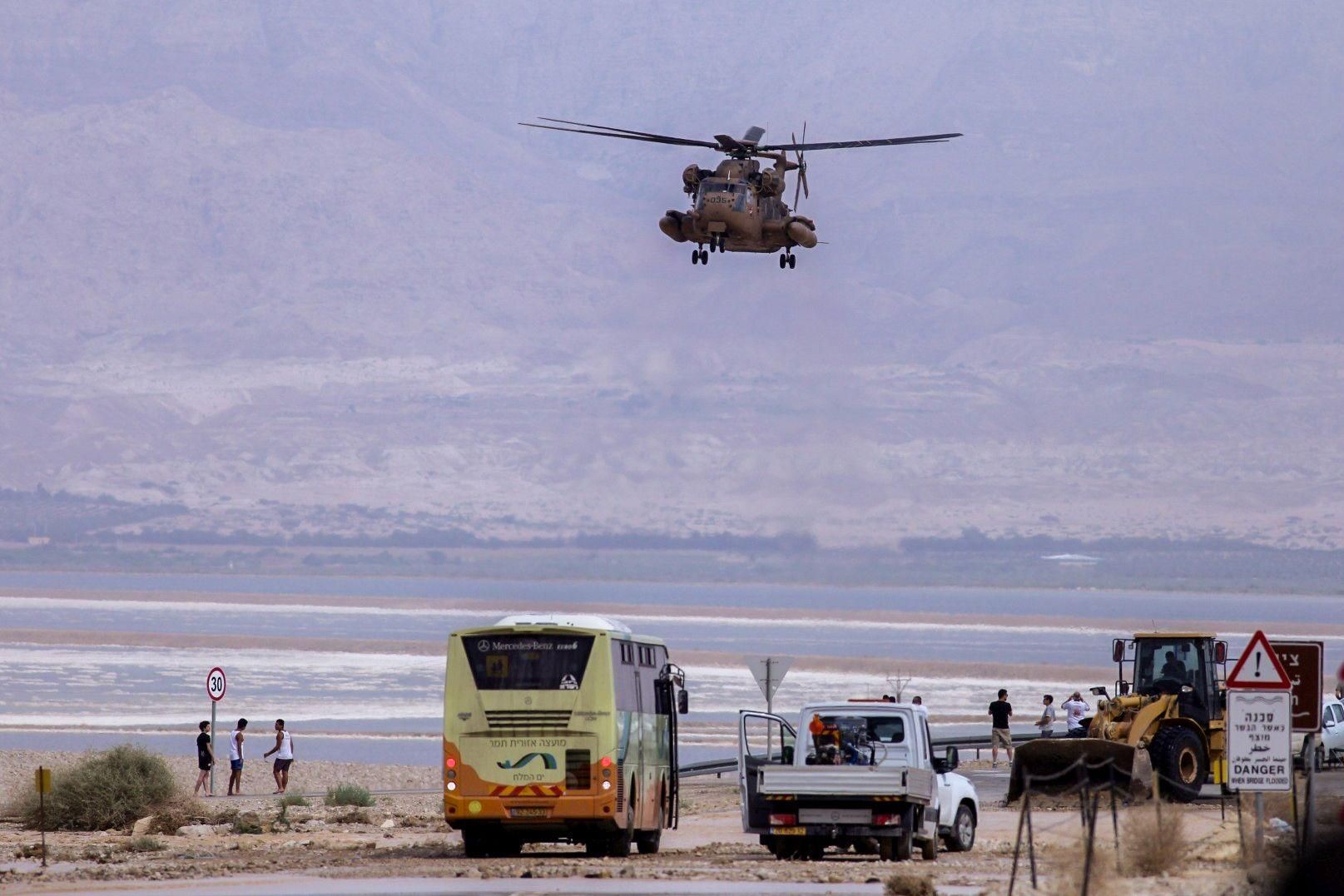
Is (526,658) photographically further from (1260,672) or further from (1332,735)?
(1332,735)

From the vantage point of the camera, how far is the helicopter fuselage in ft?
139

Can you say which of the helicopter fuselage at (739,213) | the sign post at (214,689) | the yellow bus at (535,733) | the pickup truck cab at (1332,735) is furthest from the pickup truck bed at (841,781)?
the helicopter fuselage at (739,213)

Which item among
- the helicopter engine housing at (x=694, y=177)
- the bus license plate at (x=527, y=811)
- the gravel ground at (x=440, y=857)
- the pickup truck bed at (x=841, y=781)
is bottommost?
the gravel ground at (x=440, y=857)

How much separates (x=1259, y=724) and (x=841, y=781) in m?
5.64

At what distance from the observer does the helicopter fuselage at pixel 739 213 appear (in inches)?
1666

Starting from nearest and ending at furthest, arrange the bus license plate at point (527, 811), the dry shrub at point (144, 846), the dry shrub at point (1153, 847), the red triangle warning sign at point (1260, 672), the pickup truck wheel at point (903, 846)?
the red triangle warning sign at point (1260, 672), the dry shrub at point (1153, 847), the pickup truck wheel at point (903, 846), the bus license plate at point (527, 811), the dry shrub at point (144, 846)

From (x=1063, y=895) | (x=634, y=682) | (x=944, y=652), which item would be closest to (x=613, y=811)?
(x=634, y=682)

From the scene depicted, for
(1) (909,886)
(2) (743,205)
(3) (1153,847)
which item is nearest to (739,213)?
(2) (743,205)

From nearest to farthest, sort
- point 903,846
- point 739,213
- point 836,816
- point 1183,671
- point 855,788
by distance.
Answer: point 855,788 < point 836,816 < point 903,846 < point 1183,671 < point 739,213

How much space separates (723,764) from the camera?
3950 centimetres

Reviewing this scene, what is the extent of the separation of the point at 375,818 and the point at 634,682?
8.30 m

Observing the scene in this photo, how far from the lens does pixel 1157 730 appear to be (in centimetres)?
3117

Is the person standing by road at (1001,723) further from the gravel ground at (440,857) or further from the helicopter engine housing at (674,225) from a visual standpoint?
the helicopter engine housing at (674,225)

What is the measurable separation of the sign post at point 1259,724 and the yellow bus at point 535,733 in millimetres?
7909
